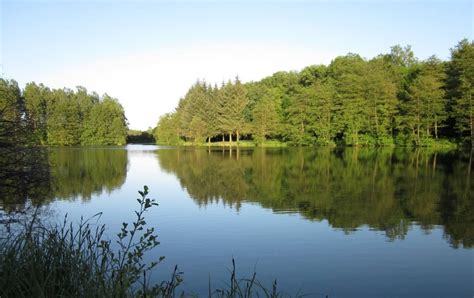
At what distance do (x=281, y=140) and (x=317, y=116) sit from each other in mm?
9339

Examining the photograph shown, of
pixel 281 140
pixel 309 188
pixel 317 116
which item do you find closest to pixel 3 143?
pixel 309 188

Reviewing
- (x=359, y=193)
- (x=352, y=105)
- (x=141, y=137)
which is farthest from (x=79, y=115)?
(x=359, y=193)

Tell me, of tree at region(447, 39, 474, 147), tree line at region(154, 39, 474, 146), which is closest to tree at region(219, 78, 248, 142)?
tree line at region(154, 39, 474, 146)

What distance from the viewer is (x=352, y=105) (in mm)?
63469

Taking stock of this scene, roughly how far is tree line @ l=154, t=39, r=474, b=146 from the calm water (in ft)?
107

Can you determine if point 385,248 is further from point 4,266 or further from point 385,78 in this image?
point 385,78

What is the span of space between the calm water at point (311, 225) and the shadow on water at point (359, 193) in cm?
5

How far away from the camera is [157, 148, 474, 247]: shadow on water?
13302mm

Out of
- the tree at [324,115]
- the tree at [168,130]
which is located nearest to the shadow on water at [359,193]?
the tree at [324,115]

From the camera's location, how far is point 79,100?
97.4m

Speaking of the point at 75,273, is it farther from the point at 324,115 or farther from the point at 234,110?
the point at 234,110

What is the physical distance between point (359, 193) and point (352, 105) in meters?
46.9

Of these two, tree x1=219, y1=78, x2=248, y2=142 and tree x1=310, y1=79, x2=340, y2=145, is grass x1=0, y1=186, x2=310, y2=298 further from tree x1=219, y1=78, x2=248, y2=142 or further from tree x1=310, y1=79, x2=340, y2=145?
tree x1=219, y1=78, x2=248, y2=142

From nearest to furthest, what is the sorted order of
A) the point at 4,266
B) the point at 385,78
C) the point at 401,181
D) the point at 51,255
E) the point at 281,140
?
the point at 4,266, the point at 51,255, the point at 401,181, the point at 385,78, the point at 281,140
